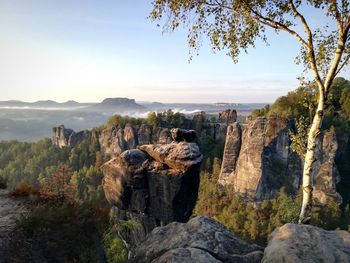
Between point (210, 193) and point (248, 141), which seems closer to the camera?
point (248, 141)

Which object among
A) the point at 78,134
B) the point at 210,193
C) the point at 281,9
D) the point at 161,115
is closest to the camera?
the point at 281,9

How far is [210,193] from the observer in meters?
108

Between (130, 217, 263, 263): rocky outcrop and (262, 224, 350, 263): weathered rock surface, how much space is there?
80cm

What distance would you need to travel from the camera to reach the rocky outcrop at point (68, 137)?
191 meters

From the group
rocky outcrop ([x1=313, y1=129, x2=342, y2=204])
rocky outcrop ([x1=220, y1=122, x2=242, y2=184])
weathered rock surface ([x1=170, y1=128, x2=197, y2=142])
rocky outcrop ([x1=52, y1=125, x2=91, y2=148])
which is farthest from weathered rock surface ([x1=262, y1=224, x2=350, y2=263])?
rocky outcrop ([x1=52, y1=125, x2=91, y2=148])

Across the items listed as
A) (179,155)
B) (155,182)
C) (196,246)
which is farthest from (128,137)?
(196,246)

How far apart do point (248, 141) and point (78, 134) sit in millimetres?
124805

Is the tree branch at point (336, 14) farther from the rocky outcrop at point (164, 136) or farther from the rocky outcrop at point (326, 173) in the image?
the rocky outcrop at point (164, 136)

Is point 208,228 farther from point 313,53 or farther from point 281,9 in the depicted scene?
point 281,9

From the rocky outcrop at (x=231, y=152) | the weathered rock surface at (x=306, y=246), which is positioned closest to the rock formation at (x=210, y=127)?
the rocky outcrop at (x=231, y=152)

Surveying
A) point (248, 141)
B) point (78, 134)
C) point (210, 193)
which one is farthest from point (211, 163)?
point (78, 134)

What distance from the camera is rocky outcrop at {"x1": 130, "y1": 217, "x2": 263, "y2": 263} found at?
304 inches

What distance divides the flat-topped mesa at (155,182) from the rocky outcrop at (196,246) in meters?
10.3

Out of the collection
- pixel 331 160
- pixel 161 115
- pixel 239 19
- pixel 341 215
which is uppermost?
pixel 239 19
